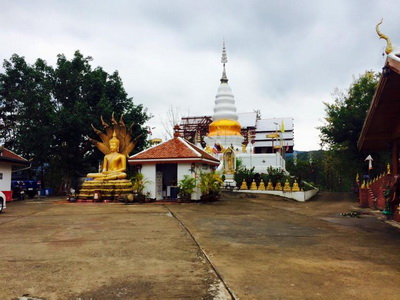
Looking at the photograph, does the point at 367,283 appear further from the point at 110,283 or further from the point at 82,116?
the point at 82,116

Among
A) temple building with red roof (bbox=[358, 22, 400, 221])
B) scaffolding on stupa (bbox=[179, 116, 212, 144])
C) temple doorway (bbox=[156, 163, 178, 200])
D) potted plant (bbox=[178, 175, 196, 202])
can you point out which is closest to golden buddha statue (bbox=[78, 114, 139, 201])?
temple doorway (bbox=[156, 163, 178, 200])

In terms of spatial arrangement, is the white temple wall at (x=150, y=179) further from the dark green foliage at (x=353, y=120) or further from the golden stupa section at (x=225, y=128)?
the golden stupa section at (x=225, y=128)

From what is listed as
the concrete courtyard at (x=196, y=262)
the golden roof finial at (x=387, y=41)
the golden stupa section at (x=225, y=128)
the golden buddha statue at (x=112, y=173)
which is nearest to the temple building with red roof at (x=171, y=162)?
the golden buddha statue at (x=112, y=173)

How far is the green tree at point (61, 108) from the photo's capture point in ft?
71.1

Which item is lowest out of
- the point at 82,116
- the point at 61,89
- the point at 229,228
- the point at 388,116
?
the point at 229,228

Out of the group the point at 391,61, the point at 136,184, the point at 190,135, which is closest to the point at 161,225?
→ the point at 391,61

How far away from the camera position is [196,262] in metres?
5.01

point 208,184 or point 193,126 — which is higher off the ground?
point 193,126

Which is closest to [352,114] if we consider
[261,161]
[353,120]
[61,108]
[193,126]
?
[353,120]

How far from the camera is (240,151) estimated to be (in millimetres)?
29250

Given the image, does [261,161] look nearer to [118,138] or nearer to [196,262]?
[118,138]

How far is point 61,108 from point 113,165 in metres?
6.14

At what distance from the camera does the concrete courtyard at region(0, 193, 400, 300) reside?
381 centimetres

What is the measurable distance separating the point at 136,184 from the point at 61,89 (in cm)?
1032
